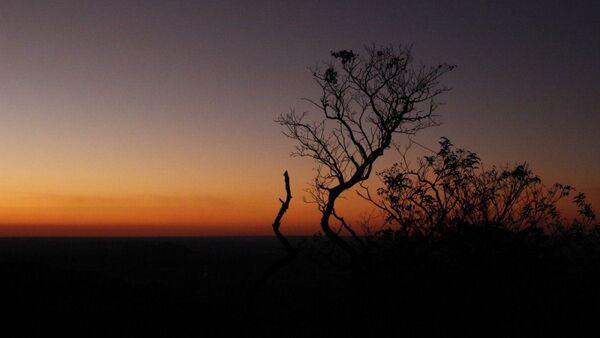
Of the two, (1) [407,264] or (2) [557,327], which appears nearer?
(2) [557,327]

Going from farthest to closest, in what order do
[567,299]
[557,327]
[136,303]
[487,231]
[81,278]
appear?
[81,278] → [136,303] → [487,231] → [567,299] → [557,327]

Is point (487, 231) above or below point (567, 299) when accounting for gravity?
above

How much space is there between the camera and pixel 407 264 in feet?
56.1

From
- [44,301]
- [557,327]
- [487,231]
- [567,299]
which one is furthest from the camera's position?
[44,301]

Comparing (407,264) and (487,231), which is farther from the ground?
(487,231)

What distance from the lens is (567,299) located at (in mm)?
16156

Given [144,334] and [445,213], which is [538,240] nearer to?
[445,213]

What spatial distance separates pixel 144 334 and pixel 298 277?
157 feet

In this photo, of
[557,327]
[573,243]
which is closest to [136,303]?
[557,327]

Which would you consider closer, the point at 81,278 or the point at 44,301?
the point at 44,301

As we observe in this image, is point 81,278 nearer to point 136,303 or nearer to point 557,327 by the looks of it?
point 136,303

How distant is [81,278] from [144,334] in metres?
8.17

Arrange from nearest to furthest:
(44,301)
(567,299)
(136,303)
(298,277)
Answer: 1. (567,299)
2. (44,301)
3. (136,303)
4. (298,277)

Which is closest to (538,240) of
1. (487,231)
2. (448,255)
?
(487,231)
